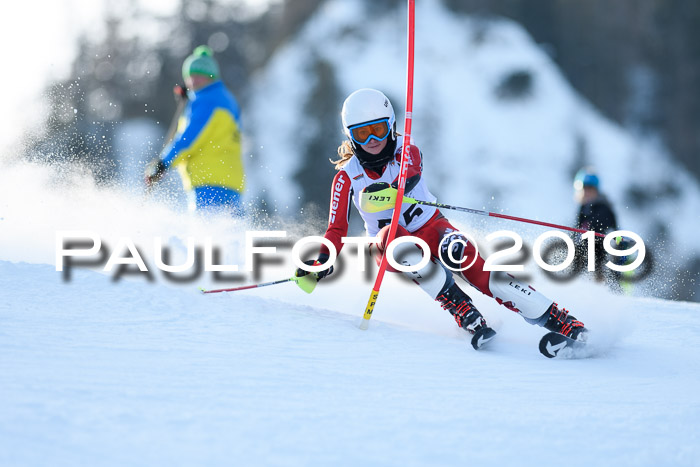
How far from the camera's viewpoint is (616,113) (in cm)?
2595

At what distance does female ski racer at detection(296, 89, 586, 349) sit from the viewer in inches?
129

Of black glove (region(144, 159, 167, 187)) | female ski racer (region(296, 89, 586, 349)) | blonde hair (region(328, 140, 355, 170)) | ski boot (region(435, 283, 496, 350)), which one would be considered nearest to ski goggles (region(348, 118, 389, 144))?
female ski racer (region(296, 89, 586, 349))

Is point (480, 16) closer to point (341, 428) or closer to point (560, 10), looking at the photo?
point (560, 10)

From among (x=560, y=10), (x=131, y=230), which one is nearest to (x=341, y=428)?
(x=131, y=230)

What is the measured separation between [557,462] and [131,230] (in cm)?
343

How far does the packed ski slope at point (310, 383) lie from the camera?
1.88 meters

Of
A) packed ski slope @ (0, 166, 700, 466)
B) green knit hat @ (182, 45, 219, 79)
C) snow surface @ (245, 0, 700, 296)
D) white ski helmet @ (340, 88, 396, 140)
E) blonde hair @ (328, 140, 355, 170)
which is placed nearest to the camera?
packed ski slope @ (0, 166, 700, 466)

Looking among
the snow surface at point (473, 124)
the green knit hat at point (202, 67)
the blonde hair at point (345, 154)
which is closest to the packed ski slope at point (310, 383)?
the blonde hair at point (345, 154)

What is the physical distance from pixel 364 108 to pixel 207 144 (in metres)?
1.94

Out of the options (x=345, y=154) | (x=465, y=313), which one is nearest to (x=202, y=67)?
(x=345, y=154)

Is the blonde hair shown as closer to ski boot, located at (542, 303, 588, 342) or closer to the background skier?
ski boot, located at (542, 303, 588, 342)

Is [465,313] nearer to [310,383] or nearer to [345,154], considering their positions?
[345,154]

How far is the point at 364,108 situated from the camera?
3436mm

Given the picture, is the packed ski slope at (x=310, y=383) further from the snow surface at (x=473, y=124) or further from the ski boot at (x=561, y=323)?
the snow surface at (x=473, y=124)
